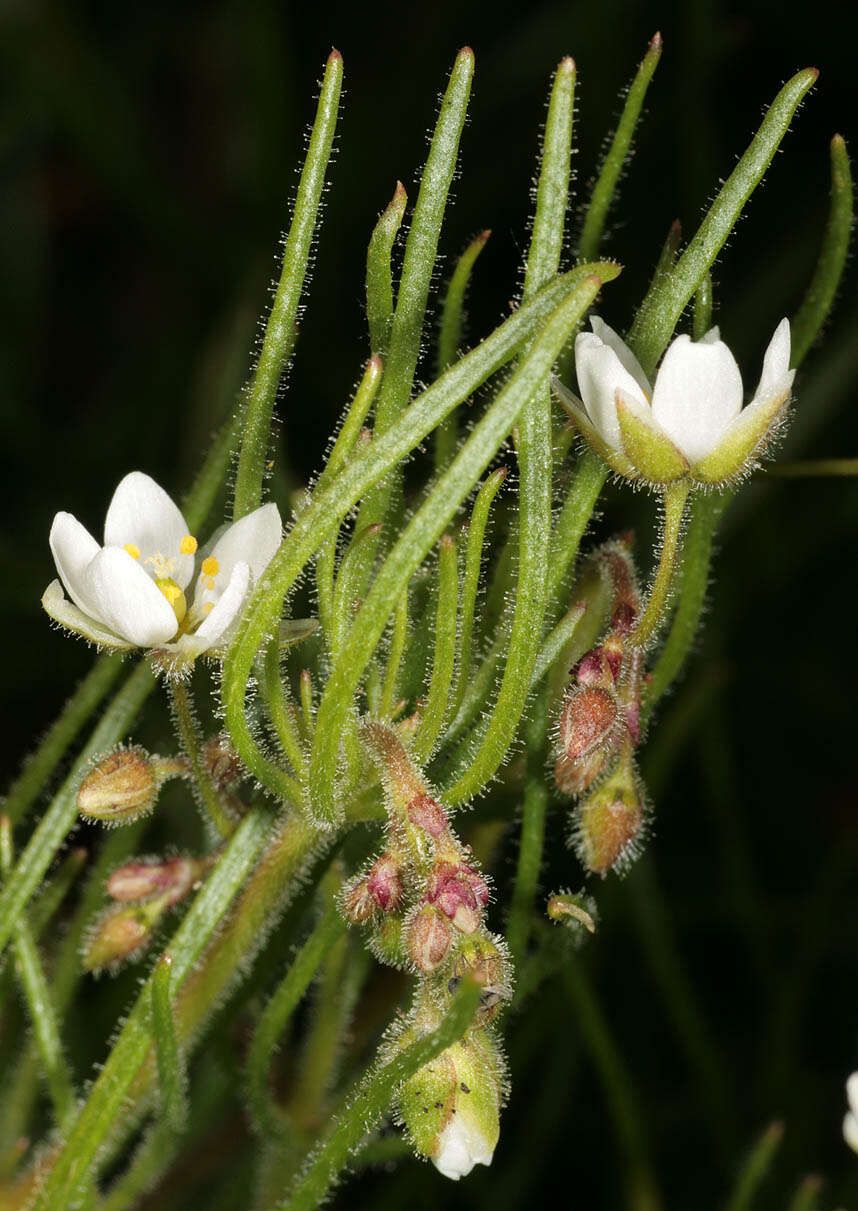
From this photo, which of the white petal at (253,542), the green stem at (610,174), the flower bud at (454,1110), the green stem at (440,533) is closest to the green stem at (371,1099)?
the flower bud at (454,1110)

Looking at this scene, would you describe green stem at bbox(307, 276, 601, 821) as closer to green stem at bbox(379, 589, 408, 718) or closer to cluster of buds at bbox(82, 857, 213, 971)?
green stem at bbox(379, 589, 408, 718)

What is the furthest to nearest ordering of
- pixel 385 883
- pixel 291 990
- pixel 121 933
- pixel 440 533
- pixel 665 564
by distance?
pixel 121 933, pixel 291 990, pixel 665 564, pixel 385 883, pixel 440 533

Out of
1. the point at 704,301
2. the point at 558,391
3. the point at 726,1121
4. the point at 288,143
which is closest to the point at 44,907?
the point at 558,391

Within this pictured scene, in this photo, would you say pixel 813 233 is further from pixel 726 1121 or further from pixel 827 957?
pixel 726 1121

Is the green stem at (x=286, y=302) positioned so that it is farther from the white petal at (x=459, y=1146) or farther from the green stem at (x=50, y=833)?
the white petal at (x=459, y=1146)

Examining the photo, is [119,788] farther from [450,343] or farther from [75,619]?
[450,343]

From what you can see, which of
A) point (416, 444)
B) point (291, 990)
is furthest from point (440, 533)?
point (291, 990)
